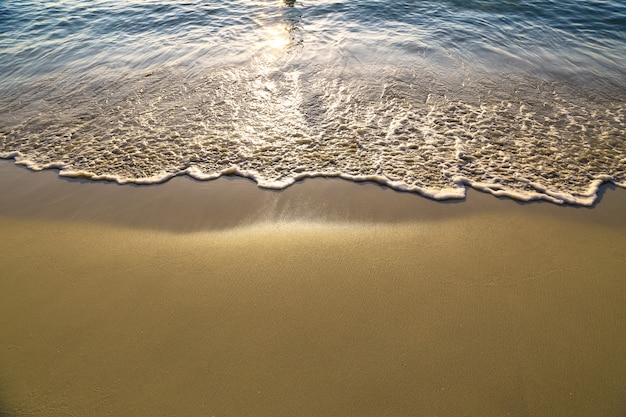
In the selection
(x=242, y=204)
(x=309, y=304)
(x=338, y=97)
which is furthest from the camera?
(x=338, y=97)

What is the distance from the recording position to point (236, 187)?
4512mm

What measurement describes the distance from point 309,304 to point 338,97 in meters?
4.21

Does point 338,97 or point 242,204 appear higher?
point 338,97

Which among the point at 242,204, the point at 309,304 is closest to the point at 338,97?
the point at 242,204

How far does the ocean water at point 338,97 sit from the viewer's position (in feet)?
15.8

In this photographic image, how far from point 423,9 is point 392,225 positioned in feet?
30.2

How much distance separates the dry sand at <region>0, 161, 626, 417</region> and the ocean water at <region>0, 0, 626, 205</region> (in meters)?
0.58

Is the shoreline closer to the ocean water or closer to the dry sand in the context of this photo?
the dry sand

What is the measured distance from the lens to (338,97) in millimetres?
6277

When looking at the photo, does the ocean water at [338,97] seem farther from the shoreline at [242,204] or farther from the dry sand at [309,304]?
the dry sand at [309,304]

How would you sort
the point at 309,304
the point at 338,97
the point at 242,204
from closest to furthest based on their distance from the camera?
1. the point at 309,304
2. the point at 242,204
3. the point at 338,97

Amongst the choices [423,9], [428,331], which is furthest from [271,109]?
[423,9]

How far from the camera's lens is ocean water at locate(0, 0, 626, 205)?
15.8ft

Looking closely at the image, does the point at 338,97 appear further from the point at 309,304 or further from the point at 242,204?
the point at 309,304
